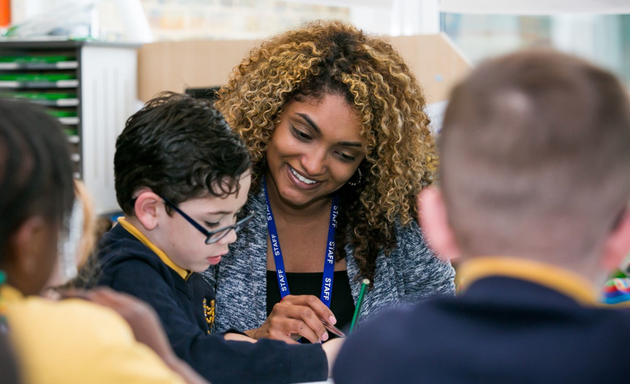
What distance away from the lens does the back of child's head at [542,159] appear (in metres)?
0.52

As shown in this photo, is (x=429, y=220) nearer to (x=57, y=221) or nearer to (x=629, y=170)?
(x=629, y=170)

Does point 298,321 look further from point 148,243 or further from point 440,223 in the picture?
point 440,223

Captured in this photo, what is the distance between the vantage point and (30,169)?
54cm

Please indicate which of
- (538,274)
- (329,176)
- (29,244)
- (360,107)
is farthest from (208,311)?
(538,274)

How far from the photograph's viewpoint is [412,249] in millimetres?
1507

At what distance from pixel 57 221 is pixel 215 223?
0.48 metres

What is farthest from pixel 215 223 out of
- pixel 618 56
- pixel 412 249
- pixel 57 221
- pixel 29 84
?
pixel 618 56

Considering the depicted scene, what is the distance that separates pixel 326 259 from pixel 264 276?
15 centimetres

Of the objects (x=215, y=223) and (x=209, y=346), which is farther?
(x=215, y=223)

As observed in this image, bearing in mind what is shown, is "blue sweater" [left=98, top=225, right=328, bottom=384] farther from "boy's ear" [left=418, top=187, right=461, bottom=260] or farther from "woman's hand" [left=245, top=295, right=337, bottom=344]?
"boy's ear" [left=418, top=187, right=461, bottom=260]

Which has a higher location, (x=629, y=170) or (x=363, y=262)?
(x=629, y=170)

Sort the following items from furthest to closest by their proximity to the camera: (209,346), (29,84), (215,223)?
1. (29,84)
2. (215,223)
3. (209,346)

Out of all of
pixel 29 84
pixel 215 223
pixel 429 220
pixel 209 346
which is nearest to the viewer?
pixel 429 220

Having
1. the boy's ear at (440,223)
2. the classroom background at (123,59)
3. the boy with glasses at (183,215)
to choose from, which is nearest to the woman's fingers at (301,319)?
the boy with glasses at (183,215)
